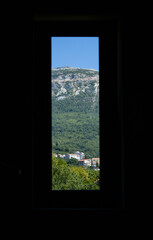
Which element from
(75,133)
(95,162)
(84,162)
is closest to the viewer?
(95,162)

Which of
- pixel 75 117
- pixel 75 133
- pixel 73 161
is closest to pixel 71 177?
pixel 73 161

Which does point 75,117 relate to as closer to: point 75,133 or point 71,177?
point 75,133

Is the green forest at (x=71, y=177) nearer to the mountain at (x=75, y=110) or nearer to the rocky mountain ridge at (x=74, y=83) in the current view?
the mountain at (x=75, y=110)

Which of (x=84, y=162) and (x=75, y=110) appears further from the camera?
(x=75, y=110)

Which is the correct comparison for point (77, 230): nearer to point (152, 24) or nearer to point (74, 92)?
point (74, 92)

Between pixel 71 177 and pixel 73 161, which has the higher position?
pixel 73 161

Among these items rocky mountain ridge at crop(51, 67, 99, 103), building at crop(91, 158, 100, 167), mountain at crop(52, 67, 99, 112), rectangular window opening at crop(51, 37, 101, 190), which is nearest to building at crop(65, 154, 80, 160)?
rectangular window opening at crop(51, 37, 101, 190)

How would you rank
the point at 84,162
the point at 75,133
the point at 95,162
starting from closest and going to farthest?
the point at 95,162, the point at 84,162, the point at 75,133

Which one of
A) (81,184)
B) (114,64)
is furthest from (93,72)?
(81,184)

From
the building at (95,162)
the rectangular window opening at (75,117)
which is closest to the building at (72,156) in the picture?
the rectangular window opening at (75,117)
